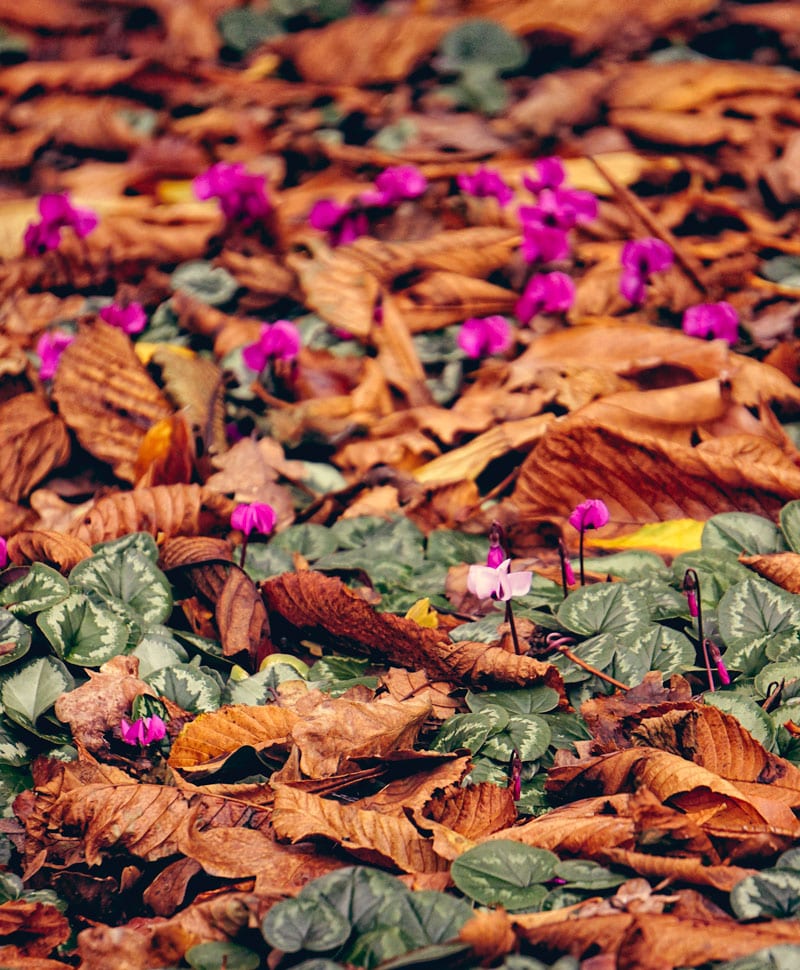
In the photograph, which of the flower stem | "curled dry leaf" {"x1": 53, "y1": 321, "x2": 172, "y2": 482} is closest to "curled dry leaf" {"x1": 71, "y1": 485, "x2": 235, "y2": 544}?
"curled dry leaf" {"x1": 53, "y1": 321, "x2": 172, "y2": 482}

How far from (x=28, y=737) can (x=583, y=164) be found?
2.82 m

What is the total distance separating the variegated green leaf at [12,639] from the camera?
211 centimetres

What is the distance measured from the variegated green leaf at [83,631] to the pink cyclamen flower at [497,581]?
2.19ft

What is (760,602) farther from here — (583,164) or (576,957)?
(583,164)

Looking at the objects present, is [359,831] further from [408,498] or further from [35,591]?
[408,498]

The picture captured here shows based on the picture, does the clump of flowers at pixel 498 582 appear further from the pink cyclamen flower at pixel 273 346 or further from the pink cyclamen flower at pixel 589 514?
the pink cyclamen flower at pixel 273 346

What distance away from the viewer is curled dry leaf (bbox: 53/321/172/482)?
303 cm

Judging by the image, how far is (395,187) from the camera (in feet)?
12.3

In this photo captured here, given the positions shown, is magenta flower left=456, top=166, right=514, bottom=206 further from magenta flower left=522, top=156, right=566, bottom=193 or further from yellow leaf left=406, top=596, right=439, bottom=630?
yellow leaf left=406, top=596, right=439, bottom=630

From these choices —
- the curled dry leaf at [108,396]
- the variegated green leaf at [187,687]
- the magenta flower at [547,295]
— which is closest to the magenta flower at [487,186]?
A: the magenta flower at [547,295]

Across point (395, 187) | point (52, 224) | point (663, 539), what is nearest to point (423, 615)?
point (663, 539)

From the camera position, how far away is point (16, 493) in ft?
9.53

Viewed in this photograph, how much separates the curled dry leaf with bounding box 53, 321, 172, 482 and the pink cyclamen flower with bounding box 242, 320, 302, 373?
0.25m

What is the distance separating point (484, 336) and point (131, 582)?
130 centimetres
